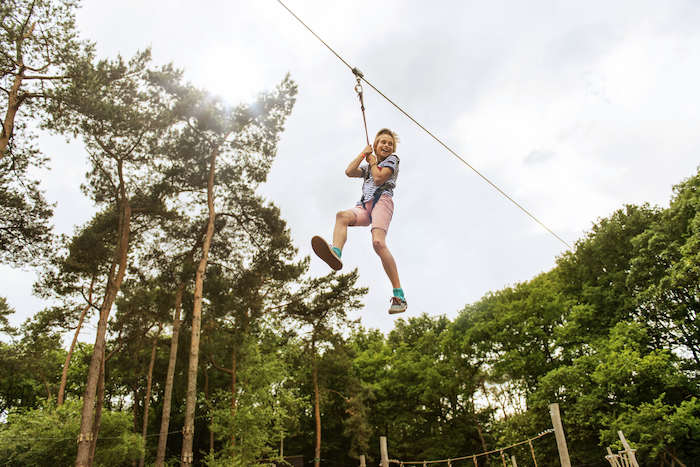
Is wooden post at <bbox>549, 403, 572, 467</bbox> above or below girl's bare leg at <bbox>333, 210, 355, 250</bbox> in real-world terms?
below

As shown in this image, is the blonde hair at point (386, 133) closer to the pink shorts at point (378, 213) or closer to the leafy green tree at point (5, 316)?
the pink shorts at point (378, 213)

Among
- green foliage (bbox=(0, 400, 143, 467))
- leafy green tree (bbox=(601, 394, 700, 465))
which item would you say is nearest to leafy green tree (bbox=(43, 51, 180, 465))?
green foliage (bbox=(0, 400, 143, 467))

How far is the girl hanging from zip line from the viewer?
339 cm

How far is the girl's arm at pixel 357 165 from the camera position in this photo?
11.9 ft

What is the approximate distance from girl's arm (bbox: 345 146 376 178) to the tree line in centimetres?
822

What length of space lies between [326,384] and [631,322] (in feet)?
46.2

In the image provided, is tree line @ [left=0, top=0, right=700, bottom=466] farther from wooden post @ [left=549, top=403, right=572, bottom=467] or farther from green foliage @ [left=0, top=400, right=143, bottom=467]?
wooden post @ [left=549, top=403, right=572, bottom=467]

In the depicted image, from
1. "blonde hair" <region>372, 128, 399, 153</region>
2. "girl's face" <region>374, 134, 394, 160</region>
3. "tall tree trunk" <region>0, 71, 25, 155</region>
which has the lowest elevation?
"girl's face" <region>374, 134, 394, 160</region>

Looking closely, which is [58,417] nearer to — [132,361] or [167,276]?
[132,361]

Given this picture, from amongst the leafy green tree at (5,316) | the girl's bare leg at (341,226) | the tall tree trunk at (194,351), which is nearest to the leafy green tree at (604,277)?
the tall tree trunk at (194,351)

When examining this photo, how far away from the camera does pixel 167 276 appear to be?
15219 mm

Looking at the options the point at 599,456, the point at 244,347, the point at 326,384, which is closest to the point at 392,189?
the point at 244,347

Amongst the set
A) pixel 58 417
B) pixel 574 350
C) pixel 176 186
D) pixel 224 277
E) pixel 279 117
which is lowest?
pixel 58 417

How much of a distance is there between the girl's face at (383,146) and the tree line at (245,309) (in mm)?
8350
